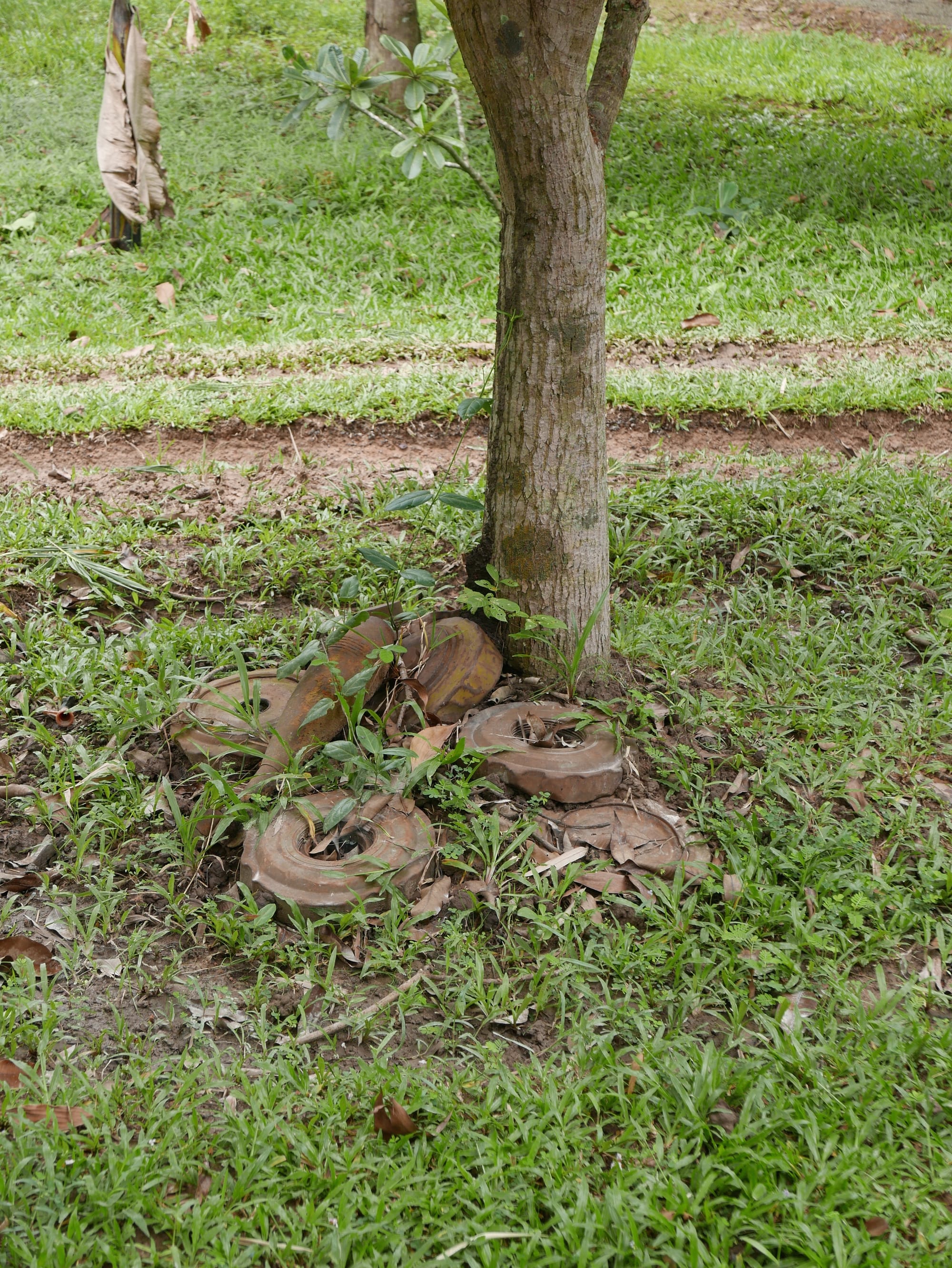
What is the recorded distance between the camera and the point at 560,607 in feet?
9.08

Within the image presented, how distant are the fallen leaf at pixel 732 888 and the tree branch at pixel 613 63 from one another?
1.84 m

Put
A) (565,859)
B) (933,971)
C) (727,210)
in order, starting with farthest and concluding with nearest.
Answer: (727,210), (565,859), (933,971)

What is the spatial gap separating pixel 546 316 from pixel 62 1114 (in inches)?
81.1

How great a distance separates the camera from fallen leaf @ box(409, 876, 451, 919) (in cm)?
228

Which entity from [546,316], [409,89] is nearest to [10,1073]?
[546,316]

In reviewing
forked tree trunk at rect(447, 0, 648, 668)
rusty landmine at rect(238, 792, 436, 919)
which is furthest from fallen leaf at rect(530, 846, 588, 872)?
forked tree trunk at rect(447, 0, 648, 668)

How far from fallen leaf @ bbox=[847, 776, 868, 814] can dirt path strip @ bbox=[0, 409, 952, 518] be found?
6.59 feet

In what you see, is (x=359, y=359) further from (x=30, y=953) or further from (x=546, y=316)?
(x=30, y=953)

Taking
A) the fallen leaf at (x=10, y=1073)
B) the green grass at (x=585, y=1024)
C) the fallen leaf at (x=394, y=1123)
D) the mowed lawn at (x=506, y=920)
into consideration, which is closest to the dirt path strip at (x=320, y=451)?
the mowed lawn at (x=506, y=920)

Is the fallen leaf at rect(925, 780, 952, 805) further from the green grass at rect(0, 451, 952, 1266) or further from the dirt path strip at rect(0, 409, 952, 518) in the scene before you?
the dirt path strip at rect(0, 409, 952, 518)

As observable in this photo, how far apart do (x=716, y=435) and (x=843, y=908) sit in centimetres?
296

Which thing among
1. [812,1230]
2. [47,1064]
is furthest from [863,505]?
[47,1064]

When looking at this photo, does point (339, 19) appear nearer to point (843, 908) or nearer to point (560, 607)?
point (560, 607)

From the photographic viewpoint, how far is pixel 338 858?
92.4 inches
